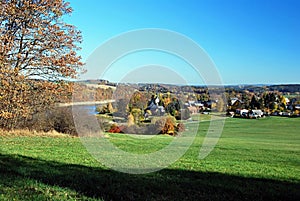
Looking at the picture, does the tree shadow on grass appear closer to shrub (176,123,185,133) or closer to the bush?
the bush

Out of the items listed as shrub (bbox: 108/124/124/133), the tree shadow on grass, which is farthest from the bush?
the tree shadow on grass

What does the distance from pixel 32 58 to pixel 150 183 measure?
17179 millimetres

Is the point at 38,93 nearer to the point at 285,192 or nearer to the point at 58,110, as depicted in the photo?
the point at 58,110

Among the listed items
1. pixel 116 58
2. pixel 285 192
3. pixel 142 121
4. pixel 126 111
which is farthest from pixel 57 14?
pixel 285 192

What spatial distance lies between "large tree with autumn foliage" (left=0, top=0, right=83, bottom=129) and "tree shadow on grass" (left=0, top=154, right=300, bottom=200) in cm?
1260

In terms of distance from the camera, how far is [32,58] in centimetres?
2111

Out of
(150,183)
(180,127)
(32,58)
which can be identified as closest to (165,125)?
(180,127)

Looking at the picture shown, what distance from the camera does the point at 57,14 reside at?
21.4m

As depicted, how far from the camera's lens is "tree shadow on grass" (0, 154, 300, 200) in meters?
5.62

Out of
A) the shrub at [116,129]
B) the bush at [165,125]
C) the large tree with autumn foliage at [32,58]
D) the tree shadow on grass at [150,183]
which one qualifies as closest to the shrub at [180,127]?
the bush at [165,125]

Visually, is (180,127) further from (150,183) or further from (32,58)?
(150,183)

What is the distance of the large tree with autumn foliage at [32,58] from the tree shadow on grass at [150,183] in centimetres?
1260

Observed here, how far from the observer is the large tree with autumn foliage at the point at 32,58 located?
19.8 m

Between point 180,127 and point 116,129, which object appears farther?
point 180,127
